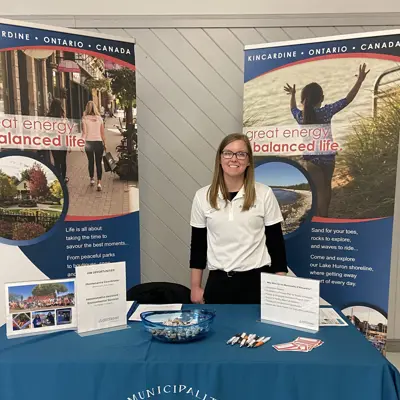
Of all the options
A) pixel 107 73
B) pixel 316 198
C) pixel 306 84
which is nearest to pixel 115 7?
pixel 107 73

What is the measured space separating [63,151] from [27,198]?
346mm

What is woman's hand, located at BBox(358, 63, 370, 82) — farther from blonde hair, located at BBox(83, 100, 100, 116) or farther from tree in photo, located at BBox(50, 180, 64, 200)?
tree in photo, located at BBox(50, 180, 64, 200)

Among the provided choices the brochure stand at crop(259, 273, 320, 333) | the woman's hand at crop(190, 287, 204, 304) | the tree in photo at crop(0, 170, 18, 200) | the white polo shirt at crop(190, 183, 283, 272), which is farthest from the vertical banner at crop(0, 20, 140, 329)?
the brochure stand at crop(259, 273, 320, 333)

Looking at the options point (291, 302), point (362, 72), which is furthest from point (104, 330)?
point (362, 72)

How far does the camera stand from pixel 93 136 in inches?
94.4

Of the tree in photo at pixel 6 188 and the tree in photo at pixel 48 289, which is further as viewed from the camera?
the tree in photo at pixel 6 188

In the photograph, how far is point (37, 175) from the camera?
2270 millimetres

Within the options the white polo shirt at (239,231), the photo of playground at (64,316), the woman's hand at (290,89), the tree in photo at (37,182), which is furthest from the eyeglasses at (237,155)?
the tree in photo at (37,182)

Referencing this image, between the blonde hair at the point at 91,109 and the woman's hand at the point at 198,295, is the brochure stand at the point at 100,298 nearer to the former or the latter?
the woman's hand at the point at 198,295

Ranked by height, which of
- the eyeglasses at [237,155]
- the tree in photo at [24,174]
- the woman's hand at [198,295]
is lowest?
the woman's hand at [198,295]

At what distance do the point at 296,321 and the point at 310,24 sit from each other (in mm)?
2152

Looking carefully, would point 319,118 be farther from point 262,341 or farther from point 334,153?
point 262,341

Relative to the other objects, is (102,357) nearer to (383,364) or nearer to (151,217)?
(383,364)

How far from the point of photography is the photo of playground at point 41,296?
4.44 feet
